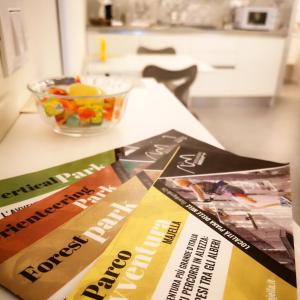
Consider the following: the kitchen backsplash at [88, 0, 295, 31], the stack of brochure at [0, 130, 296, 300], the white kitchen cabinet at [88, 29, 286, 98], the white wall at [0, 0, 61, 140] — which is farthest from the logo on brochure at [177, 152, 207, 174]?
the kitchen backsplash at [88, 0, 295, 31]

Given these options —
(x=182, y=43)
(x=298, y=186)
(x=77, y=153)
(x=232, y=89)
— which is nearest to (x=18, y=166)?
(x=77, y=153)

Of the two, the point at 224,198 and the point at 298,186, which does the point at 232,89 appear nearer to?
the point at 298,186

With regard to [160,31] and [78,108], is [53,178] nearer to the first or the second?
[78,108]

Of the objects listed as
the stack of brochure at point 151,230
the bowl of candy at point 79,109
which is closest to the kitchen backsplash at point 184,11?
the bowl of candy at point 79,109

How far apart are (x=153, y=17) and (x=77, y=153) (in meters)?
4.07

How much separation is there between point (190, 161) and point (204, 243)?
229 mm

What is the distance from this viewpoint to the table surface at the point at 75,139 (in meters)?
0.61

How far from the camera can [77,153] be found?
2.12ft

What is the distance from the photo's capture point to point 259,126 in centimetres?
325

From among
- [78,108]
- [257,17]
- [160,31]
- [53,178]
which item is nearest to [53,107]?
[78,108]

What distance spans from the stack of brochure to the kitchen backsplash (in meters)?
3.91

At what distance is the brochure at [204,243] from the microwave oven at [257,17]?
154 inches

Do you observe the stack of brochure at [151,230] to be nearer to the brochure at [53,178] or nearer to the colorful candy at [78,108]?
the brochure at [53,178]

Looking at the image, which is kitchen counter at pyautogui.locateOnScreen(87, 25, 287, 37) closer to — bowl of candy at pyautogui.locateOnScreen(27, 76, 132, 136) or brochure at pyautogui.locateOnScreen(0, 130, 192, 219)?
bowl of candy at pyautogui.locateOnScreen(27, 76, 132, 136)
